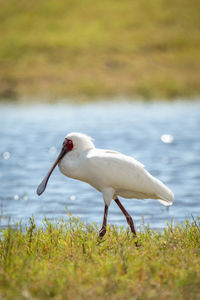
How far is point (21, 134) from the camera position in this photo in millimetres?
21953

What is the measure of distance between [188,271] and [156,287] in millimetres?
343

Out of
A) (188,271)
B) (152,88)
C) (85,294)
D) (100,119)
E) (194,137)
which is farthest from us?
(152,88)

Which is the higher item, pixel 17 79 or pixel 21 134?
pixel 17 79

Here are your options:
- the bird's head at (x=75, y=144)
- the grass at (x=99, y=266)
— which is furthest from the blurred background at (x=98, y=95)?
the bird's head at (x=75, y=144)

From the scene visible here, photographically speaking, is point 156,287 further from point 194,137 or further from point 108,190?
point 194,137

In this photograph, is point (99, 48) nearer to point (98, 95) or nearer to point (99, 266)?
point (98, 95)

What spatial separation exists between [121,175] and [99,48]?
4447 centimetres

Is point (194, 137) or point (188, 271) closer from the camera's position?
point (188, 271)

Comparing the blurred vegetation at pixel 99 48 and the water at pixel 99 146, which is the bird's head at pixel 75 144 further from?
the blurred vegetation at pixel 99 48

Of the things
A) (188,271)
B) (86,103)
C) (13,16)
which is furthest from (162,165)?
(13,16)

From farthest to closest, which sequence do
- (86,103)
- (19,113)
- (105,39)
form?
(105,39) < (86,103) < (19,113)

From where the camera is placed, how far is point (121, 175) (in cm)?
676

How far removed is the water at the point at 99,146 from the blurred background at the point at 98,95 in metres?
0.03

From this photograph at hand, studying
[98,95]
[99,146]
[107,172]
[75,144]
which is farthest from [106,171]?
[98,95]
